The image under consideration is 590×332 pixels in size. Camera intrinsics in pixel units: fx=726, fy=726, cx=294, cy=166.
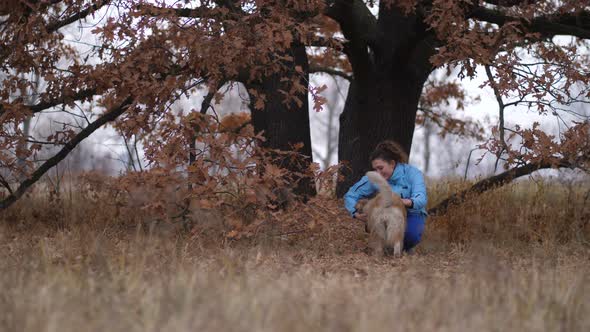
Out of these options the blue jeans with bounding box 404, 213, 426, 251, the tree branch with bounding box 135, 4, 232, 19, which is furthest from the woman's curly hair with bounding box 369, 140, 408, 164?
the tree branch with bounding box 135, 4, 232, 19

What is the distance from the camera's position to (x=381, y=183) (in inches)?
236

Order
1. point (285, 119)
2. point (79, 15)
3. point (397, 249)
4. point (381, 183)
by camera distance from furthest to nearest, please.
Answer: point (285, 119), point (79, 15), point (397, 249), point (381, 183)

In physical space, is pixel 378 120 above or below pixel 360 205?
above

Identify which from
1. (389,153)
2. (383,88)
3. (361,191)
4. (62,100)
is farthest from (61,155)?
(383,88)

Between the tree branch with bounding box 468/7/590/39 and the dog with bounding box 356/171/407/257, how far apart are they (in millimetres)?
3566

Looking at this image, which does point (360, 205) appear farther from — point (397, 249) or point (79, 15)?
point (79, 15)

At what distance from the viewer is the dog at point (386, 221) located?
6.29 metres

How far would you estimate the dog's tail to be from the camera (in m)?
5.97

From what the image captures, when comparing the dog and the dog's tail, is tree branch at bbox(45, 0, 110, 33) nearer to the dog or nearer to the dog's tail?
the dog's tail

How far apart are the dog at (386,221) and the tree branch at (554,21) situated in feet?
11.7

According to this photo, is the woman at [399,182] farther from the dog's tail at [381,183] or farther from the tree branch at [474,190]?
the tree branch at [474,190]

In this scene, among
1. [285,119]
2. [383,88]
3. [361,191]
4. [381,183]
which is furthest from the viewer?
[383,88]

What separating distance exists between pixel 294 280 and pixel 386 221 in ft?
6.40

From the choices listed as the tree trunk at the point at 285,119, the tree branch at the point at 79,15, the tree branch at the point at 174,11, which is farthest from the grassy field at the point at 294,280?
the tree branch at the point at 79,15
